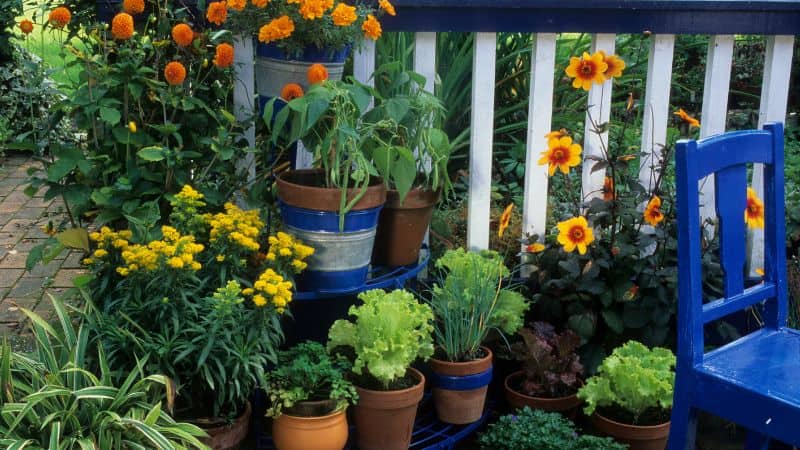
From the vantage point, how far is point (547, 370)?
9.60 feet

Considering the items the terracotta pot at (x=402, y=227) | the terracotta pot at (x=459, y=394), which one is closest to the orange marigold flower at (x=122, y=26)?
the terracotta pot at (x=402, y=227)

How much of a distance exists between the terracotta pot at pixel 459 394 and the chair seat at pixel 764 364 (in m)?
0.78

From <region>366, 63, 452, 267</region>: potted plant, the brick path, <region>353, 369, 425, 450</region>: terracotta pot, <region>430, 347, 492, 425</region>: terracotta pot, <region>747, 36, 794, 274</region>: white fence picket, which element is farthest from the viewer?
the brick path

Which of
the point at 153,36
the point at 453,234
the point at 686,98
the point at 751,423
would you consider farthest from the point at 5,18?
the point at 751,423

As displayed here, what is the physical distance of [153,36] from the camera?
2.97m

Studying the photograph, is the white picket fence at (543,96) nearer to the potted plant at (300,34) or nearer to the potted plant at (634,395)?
the potted plant at (300,34)

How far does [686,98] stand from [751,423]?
4.16m

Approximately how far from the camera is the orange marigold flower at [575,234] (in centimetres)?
294

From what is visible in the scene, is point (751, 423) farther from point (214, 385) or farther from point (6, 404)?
point (6, 404)

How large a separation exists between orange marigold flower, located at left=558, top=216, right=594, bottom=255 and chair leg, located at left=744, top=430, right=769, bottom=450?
0.75 m

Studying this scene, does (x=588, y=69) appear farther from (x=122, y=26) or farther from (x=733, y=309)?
(x=122, y=26)

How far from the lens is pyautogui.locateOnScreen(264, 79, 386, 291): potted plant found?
2625 millimetres

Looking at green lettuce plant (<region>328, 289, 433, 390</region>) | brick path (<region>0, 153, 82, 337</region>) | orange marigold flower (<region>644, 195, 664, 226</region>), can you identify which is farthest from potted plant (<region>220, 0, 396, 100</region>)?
orange marigold flower (<region>644, 195, 664, 226</region>)

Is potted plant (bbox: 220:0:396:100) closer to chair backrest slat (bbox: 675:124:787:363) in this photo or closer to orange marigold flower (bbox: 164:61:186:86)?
orange marigold flower (bbox: 164:61:186:86)
